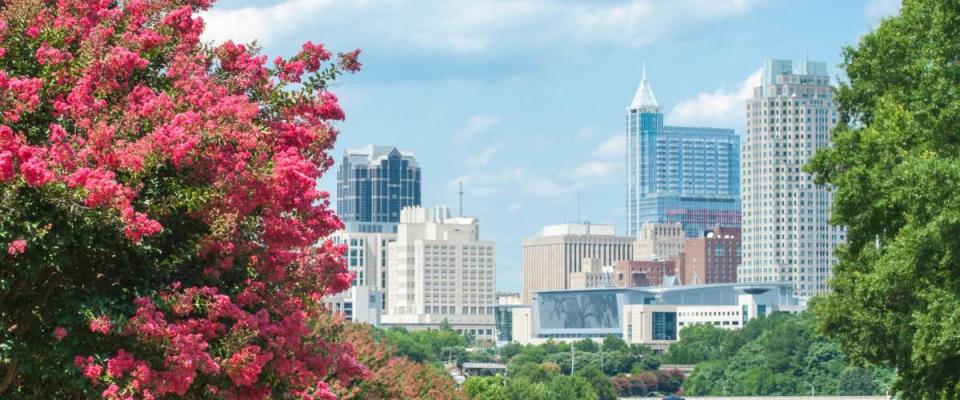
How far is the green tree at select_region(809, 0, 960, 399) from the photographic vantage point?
106 feet

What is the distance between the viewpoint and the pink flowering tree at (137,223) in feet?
52.0

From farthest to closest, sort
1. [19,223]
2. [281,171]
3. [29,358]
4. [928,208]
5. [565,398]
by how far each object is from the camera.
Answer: [565,398] < [928,208] < [281,171] < [29,358] < [19,223]

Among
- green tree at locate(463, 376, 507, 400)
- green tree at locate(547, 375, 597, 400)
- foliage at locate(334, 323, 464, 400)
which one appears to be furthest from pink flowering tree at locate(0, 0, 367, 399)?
green tree at locate(547, 375, 597, 400)

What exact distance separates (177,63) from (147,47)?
1.39 ft

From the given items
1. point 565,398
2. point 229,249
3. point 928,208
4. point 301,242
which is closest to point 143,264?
point 229,249

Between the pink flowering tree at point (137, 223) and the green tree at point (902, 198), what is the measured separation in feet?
51.5

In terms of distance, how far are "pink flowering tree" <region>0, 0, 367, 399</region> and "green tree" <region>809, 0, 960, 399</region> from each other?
15.7 meters

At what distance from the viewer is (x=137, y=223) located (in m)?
15.8

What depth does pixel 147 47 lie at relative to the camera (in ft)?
60.6

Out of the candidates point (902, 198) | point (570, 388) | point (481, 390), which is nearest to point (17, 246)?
point (902, 198)

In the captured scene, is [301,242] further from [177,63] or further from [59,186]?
[59,186]

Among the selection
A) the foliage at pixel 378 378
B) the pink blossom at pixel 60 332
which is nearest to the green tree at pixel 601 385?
the foliage at pixel 378 378

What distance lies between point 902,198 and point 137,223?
66.6 feet

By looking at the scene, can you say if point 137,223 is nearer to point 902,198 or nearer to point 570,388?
A: point 902,198
